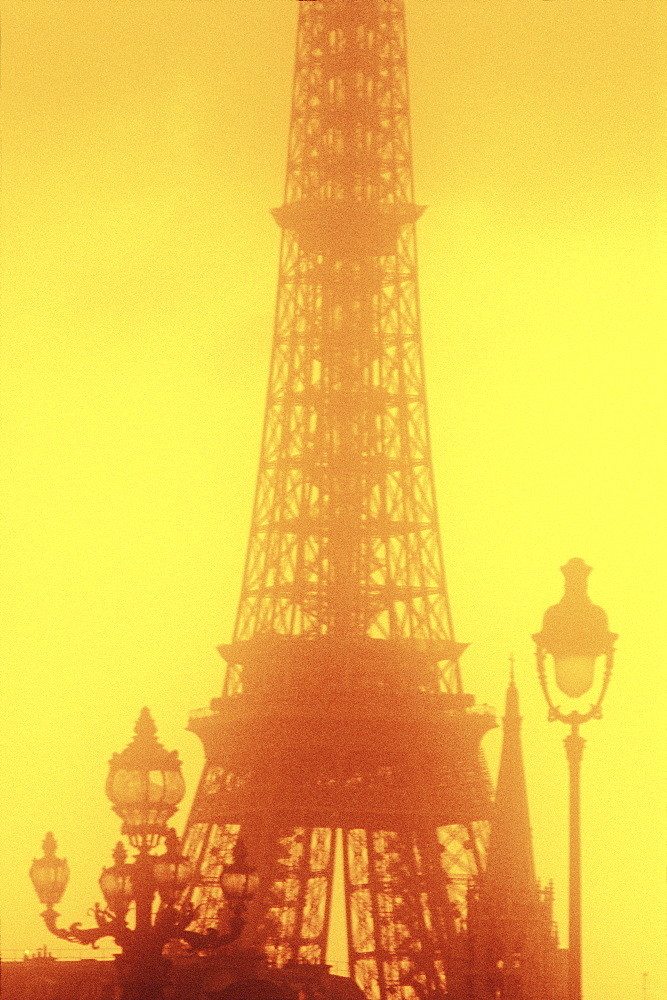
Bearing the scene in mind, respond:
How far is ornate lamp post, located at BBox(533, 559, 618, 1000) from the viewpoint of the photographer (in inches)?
1102

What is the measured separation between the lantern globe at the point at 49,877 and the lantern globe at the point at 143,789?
3.13 m

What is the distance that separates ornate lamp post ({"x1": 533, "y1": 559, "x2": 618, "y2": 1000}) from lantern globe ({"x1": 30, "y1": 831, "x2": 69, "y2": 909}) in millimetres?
13744

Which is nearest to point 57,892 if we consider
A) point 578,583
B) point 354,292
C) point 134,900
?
point 134,900

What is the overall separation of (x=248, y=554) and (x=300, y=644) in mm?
3576

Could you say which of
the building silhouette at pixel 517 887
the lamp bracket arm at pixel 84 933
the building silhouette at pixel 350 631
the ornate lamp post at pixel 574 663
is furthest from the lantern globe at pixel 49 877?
the building silhouette at pixel 350 631

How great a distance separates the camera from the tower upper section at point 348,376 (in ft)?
321

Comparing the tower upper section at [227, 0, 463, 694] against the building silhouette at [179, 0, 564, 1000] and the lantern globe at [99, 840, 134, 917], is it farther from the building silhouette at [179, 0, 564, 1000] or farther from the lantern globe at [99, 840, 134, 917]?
the lantern globe at [99, 840, 134, 917]

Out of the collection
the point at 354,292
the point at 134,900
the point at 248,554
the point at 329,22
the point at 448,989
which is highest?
the point at 329,22

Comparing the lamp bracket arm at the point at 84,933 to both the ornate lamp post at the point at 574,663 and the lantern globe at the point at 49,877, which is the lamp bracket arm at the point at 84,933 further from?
the ornate lamp post at the point at 574,663

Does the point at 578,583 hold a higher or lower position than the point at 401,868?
lower

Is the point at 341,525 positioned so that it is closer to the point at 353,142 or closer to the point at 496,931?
the point at 353,142

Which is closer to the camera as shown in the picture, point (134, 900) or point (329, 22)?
point (134, 900)

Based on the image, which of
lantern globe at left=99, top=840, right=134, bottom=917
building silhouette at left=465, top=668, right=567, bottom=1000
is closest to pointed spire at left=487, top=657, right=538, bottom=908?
building silhouette at left=465, top=668, right=567, bottom=1000

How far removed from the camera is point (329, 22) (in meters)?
105
